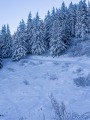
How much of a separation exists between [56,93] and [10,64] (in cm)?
2254

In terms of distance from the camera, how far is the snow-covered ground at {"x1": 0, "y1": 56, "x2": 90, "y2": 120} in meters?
31.2

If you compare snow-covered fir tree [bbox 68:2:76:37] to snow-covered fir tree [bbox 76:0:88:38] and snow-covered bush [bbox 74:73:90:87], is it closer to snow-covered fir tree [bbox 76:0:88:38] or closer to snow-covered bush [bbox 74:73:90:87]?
snow-covered fir tree [bbox 76:0:88:38]

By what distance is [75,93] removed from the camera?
122ft

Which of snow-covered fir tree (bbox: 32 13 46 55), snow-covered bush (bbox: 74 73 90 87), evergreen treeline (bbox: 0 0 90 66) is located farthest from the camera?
snow-covered fir tree (bbox: 32 13 46 55)

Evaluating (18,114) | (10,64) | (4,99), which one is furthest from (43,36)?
(18,114)

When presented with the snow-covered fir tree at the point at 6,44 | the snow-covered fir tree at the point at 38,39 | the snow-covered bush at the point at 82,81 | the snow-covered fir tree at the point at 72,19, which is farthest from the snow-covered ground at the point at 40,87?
the snow-covered fir tree at the point at 72,19

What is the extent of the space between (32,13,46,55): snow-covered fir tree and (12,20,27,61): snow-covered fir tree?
9.34ft

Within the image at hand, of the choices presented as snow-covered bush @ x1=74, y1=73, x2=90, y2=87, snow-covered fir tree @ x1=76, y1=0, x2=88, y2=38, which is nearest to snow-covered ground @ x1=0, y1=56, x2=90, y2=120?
snow-covered bush @ x1=74, y1=73, x2=90, y2=87

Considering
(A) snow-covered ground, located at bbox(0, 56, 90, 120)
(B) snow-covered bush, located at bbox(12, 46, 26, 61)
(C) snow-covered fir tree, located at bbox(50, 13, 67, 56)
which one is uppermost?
(C) snow-covered fir tree, located at bbox(50, 13, 67, 56)

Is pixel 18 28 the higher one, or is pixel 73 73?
pixel 18 28

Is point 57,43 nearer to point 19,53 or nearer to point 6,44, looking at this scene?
point 19,53

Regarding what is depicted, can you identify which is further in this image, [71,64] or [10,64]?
[10,64]

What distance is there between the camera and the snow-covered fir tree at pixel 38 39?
62.0 m

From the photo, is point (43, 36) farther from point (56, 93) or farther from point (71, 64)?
point (56, 93)
